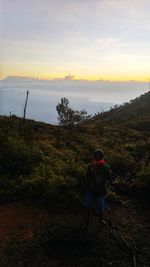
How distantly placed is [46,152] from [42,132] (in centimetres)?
971

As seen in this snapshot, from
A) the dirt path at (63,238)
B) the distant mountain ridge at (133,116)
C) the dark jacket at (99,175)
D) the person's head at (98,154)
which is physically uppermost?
the distant mountain ridge at (133,116)

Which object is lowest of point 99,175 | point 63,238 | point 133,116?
point 63,238

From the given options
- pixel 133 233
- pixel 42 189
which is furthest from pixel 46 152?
pixel 133 233

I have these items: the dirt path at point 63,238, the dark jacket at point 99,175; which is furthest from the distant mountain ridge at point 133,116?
the dark jacket at point 99,175

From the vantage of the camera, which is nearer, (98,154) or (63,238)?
(63,238)

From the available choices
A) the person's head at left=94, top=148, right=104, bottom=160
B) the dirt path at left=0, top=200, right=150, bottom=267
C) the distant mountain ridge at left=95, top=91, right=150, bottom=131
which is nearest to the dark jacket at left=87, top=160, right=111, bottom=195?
the person's head at left=94, top=148, right=104, bottom=160

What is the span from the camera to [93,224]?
980 centimetres

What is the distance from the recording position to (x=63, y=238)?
28.9 feet

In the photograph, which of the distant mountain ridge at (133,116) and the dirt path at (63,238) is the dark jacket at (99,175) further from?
the distant mountain ridge at (133,116)

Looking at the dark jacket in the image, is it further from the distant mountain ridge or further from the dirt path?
the distant mountain ridge

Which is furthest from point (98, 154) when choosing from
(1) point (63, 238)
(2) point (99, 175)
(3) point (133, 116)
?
(3) point (133, 116)

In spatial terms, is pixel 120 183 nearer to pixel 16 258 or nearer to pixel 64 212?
pixel 64 212

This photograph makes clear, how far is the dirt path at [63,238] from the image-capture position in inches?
310

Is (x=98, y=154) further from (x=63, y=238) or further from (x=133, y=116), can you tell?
(x=133, y=116)
